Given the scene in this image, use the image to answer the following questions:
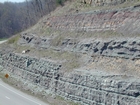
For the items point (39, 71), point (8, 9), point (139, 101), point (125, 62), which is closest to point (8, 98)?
point (39, 71)

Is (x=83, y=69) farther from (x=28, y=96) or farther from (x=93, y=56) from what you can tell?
(x=28, y=96)

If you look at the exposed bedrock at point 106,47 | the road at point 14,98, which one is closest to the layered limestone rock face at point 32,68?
the road at point 14,98

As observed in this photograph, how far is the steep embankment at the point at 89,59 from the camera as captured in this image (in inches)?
702

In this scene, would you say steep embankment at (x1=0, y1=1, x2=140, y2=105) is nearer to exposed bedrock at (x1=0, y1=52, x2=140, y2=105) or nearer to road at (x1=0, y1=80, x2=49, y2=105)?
exposed bedrock at (x1=0, y1=52, x2=140, y2=105)

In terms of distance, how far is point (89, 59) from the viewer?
72.7 ft

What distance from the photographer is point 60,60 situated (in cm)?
2481

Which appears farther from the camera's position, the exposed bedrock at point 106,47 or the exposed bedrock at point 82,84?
the exposed bedrock at point 106,47

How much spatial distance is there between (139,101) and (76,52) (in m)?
9.55

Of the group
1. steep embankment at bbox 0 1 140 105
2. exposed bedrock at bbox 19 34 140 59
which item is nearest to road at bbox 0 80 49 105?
steep embankment at bbox 0 1 140 105

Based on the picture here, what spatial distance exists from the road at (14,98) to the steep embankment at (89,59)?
1.53 m

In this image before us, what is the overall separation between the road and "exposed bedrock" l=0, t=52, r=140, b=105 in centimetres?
154

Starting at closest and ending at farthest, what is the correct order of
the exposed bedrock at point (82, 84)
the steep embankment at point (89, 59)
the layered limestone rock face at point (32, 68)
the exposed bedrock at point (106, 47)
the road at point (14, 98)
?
1. the exposed bedrock at point (82, 84)
2. the steep embankment at point (89, 59)
3. the exposed bedrock at point (106, 47)
4. the road at point (14, 98)
5. the layered limestone rock face at point (32, 68)

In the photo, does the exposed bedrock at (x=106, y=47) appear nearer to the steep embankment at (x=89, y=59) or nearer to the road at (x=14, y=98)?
the steep embankment at (x=89, y=59)

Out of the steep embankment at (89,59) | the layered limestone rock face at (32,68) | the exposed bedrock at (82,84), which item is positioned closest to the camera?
the exposed bedrock at (82,84)
